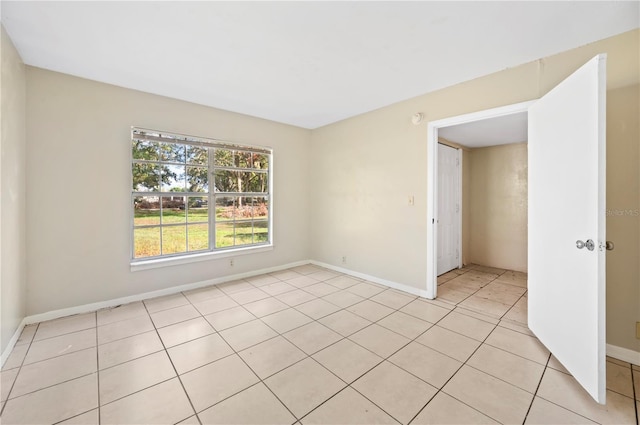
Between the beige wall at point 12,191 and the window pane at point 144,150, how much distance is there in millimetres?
897

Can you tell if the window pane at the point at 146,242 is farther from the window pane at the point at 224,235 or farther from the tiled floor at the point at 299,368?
the window pane at the point at 224,235

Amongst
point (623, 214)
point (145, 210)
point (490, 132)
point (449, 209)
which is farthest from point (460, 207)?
point (145, 210)

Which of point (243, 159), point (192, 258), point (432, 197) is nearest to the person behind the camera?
point (432, 197)

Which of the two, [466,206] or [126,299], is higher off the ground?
[466,206]

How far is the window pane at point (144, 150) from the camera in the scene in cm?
319

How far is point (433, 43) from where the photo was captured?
218cm

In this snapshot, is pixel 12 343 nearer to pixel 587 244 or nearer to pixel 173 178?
pixel 173 178

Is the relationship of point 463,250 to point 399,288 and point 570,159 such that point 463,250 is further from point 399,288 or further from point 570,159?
point 570,159

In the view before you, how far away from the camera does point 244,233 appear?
4.20 metres

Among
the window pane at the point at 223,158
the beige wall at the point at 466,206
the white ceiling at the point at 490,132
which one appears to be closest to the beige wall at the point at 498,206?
the beige wall at the point at 466,206

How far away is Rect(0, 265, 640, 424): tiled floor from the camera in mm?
1534

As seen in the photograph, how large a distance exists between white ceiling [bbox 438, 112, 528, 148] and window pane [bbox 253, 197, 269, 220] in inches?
114

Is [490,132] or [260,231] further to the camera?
[260,231]

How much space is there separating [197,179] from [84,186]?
1196 mm
